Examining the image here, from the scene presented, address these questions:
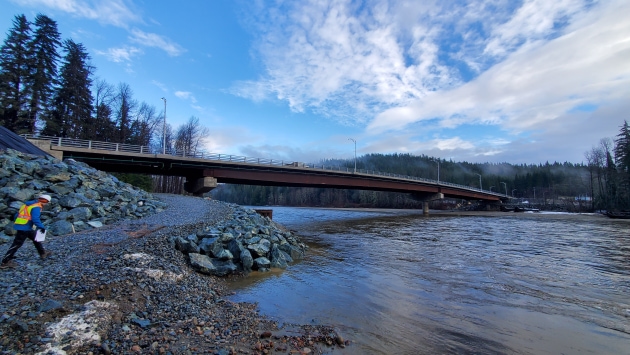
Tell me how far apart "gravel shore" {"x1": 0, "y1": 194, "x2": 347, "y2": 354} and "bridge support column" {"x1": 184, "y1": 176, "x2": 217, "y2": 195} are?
2689cm

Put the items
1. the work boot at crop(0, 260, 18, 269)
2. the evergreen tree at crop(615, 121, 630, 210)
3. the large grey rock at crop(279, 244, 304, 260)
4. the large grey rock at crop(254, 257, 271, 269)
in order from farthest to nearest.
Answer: the evergreen tree at crop(615, 121, 630, 210), the large grey rock at crop(279, 244, 304, 260), the large grey rock at crop(254, 257, 271, 269), the work boot at crop(0, 260, 18, 269)

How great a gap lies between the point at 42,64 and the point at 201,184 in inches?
1144

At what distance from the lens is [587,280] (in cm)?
1098

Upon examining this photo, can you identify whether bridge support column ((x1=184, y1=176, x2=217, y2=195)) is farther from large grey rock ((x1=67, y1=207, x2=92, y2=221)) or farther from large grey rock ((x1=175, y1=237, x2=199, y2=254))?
large grey rock ((x1=175, y1=237, x2=199, y2=254))

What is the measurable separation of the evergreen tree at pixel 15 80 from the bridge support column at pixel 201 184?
70.9 ft

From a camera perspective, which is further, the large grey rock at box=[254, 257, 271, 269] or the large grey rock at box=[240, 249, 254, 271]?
the large grey rock at box=[254, 257, 271, 269]

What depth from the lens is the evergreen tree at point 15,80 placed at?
3600cm

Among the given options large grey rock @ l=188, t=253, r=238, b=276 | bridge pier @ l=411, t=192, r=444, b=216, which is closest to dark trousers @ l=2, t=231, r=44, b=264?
large grey rock @ l=188, t=253, r=238, b=276

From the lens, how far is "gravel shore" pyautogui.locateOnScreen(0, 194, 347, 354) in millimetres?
4723

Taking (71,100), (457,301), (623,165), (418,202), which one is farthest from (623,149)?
(71,100)

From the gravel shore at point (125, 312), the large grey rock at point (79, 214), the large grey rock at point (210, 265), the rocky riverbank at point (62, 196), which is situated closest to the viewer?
the gravel shore at point (125, 312)

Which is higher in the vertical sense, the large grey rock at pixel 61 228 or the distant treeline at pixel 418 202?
the distant treeline at pixel 418 202

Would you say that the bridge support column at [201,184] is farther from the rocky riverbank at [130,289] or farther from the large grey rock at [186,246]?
the large grey rock at [186,246]


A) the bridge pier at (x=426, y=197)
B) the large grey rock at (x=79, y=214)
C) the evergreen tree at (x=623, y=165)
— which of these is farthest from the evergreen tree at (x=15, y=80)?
the evergreen tree at (x=623, y=165)
